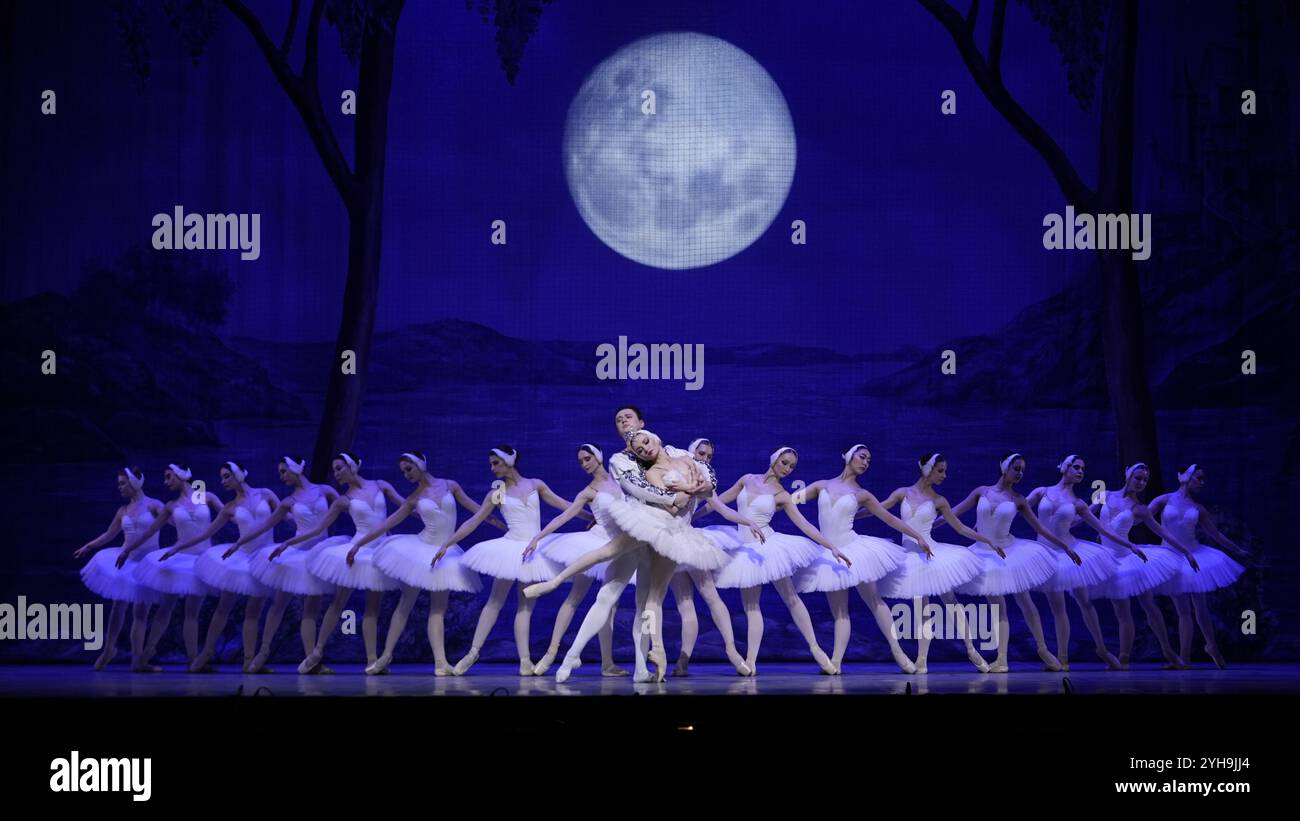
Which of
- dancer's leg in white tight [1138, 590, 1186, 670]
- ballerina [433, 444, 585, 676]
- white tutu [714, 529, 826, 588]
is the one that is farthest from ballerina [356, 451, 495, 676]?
dancer's leg in white tight [1138, 590, 1186, 670]

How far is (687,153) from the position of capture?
11.4m

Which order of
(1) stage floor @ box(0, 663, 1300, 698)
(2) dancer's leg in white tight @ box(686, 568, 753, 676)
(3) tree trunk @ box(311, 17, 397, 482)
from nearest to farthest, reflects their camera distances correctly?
(1) stage floor @ box(0, 663, 1300, 698) → (2) dancer's leg in white tight @ box(686, 568, 753, 676) → (3) tree trunk @ box(311, 17, 397, 482)

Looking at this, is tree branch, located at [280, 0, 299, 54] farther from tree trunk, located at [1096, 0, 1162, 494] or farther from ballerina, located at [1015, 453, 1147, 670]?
ballerina, located at [1015, 453, 1147, 670]

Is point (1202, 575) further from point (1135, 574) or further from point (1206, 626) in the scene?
point (1135, 574)

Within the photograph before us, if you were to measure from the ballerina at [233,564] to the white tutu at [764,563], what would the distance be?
306 centimetres

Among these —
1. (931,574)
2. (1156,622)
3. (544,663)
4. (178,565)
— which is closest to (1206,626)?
(1156,622)

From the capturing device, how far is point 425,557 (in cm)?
957

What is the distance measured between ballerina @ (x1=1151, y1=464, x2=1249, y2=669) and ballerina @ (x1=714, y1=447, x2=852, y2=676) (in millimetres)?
2417

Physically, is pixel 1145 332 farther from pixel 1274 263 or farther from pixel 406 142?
pixel 406 142

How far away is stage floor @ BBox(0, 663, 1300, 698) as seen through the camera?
7.43 m
